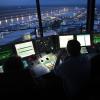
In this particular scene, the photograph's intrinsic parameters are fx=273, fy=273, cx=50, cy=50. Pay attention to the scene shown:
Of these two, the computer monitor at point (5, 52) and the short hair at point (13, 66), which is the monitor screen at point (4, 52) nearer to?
the computer monitor at point (5, 52)

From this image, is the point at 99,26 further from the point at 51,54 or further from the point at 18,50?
the point at 18,50

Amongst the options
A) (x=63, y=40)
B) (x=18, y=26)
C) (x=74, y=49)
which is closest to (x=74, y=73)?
(x=74, y=49)

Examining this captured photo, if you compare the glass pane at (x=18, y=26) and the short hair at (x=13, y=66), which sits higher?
the short hair at (x=13, y=66)

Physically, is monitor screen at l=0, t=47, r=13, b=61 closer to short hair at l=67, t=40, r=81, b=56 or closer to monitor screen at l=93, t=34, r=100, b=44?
short hair at l=67, t=40, r=81, b=56

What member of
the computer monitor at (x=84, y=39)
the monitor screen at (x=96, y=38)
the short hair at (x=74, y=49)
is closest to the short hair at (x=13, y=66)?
the short hair at (x=74, y=49)

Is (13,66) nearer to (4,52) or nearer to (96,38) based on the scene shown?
(4,52)

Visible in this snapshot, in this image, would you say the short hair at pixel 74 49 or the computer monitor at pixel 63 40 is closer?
the short hair at pixel 74 49

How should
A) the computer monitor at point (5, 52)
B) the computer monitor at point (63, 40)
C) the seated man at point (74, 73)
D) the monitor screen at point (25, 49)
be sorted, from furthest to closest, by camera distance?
1. the computer monitor at point (63, 40)
2. the monitor screen at point (25, 49)
3. the computer monitor at point (5, 52)
4. the seated man at point (74, 73)
